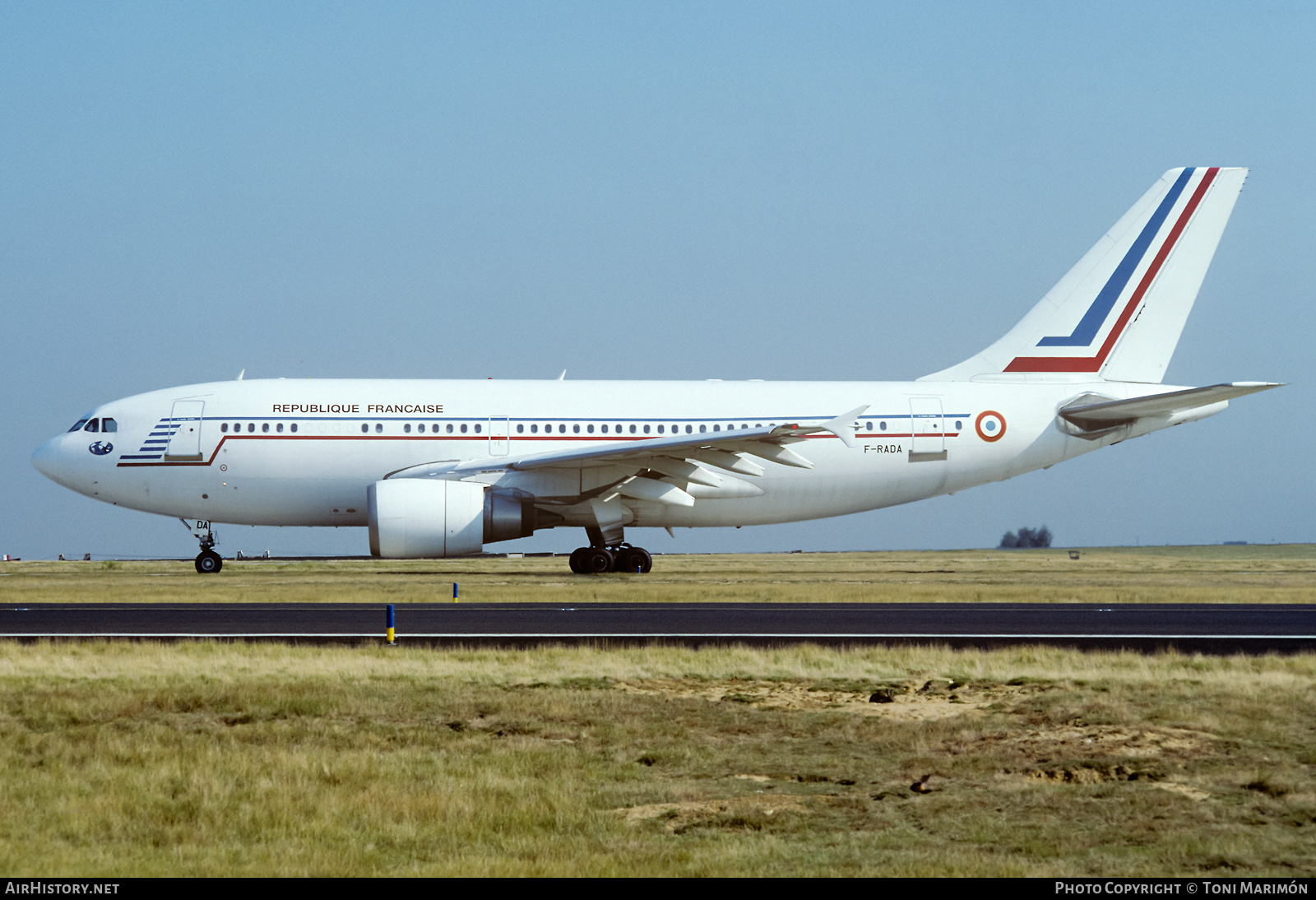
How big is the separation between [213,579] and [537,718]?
64.6 feet

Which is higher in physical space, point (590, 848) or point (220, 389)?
point (220, 389)

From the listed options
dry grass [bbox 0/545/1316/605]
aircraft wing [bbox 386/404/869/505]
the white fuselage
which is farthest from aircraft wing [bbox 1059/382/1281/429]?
aircraft wing [bbox 386/404/869/505]

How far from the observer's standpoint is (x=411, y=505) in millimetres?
25859

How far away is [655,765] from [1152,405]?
23533 mm

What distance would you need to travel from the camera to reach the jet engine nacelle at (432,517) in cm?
2584

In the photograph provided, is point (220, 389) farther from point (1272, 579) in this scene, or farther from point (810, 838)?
point (1272, 579)

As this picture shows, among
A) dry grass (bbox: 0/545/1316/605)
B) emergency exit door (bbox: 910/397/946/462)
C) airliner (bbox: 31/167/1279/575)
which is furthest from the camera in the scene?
emergency exit door (bbox: 910/397/946/462)

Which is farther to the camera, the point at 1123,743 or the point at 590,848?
the point at 1123,743

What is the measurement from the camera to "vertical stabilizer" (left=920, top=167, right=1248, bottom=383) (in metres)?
31.8

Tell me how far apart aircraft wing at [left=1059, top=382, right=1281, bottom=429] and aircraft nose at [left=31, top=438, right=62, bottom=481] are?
77.7 feet

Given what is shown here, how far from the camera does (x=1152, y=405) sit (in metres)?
29.5

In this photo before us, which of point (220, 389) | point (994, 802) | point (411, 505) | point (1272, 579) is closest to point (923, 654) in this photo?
point (994, 802)

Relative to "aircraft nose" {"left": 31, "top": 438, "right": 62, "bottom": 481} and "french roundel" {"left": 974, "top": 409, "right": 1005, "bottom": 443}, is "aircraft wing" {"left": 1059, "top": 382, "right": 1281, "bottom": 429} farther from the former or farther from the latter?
"aircraft nose" {"left": 31, "top": 438, "right": 62, "bottom": 481}

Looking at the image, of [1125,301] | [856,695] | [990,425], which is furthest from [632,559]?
[856,695]
